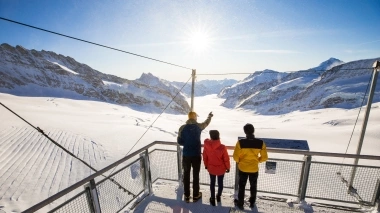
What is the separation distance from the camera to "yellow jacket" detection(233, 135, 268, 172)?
3.94m

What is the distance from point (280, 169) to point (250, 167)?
44.5 inches

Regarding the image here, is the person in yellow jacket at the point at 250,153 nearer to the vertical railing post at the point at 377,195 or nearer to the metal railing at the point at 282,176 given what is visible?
the metal railing at the point at 282,176

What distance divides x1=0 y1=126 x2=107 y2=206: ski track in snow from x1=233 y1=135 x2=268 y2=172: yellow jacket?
993 centimetres

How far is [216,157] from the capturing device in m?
4.23

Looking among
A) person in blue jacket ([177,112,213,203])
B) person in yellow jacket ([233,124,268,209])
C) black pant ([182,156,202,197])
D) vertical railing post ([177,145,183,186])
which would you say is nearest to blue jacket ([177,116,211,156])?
person in blue jacket ([177,112,213,203])

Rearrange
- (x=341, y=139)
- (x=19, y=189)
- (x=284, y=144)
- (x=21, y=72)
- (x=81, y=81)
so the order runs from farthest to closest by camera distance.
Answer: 1. (x=81, y=81)
2. (x=21, y=72)
3. (x=341, y=139)
4. (x=19, y=189)
5. (x=284, y=144)

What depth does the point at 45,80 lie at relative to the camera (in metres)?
123

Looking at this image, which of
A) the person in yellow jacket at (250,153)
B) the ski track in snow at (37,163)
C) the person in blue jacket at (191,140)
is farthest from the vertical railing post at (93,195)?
the ski track in snow at (37,163)

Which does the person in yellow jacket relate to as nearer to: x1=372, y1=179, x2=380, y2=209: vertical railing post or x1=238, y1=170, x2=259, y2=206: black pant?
x1=238, y1=170, x2=259, y2=206: black pant

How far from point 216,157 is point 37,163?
13.1m

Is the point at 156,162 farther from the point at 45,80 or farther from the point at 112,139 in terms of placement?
the point at 45,80

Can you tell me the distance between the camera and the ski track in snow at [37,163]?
10.1 metres

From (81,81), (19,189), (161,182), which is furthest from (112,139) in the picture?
(81,81)

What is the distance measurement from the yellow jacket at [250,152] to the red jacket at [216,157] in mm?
267
